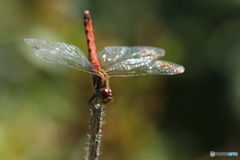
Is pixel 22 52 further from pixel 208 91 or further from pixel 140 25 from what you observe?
pixel 208 91

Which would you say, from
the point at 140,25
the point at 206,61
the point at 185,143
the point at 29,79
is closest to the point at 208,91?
the point at 206,61

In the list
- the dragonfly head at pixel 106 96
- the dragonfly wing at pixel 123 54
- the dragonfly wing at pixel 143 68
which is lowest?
the dragonfly head at pixel 106 96

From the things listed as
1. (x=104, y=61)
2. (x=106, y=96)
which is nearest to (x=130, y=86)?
(x=104, y=61)

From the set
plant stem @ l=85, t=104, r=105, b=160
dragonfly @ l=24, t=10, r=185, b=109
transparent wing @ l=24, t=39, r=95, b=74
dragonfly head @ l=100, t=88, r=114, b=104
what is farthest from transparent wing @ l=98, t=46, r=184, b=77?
plant stem @ l=85, t=104, r=105, b=160

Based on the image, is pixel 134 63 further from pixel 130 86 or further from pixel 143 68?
pixel 130 86

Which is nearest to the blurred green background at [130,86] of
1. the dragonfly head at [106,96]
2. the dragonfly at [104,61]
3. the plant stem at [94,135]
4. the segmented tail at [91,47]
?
the segmented tail at [91,47]

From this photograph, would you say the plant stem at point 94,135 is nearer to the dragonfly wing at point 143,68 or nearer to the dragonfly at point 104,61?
the dragonfly at point 104,61
